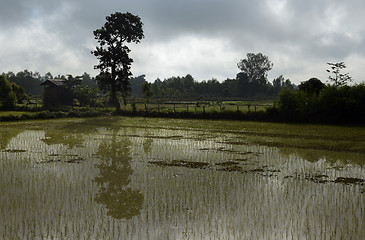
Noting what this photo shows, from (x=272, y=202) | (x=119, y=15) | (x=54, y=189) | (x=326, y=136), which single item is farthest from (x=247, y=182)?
(x=119, y=15)

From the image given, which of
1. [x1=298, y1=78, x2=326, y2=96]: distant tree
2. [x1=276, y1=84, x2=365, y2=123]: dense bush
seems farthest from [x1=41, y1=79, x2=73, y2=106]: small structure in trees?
[x1=298, y1=78, x2=326, y2=96]: distant tree

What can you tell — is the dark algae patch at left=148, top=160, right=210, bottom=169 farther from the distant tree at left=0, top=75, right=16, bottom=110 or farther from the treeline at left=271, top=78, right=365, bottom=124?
the distant tree at left=0, top=75, right=16, bottom=110

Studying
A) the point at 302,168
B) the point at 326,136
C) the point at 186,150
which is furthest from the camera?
the point at 326,136

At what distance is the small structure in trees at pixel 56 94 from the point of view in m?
43.6

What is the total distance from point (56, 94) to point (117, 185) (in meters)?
38.8

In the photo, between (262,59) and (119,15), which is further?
(262,59)

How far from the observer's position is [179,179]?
9.22 metres

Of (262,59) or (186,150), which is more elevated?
(262,59)

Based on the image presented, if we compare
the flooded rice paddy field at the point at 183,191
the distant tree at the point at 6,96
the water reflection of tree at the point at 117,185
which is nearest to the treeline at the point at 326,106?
the flooded rice paddy field at the point at 183,191

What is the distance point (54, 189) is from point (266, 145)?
1043cm

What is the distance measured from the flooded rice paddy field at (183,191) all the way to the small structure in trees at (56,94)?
30.1 meters

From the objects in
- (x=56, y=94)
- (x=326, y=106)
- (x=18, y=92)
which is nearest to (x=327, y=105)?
(x=326, y=106)

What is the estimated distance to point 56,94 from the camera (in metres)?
43.6

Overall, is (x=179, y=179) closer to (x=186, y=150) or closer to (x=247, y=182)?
(x=247, y=182)
